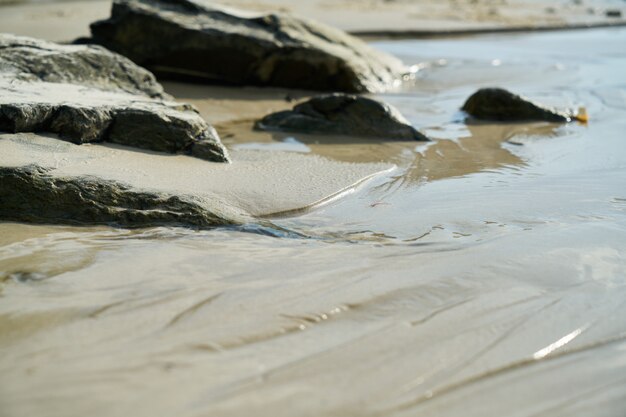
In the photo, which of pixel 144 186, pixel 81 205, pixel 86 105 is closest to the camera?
pixel 81 205

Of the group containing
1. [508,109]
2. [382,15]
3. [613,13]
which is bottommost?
[508,109]

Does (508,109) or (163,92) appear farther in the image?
(508,109)

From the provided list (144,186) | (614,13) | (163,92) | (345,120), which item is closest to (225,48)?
(163,92)

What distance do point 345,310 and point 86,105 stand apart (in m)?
2.04

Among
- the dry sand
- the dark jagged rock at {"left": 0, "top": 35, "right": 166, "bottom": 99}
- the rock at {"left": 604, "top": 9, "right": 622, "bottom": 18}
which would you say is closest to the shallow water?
the dark jagged rock at {"left": 0, "top": 35, "right": 166, "bottom": 99}

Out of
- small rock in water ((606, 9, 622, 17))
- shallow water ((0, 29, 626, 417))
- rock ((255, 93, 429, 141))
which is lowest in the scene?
shallow water ((0, 29, 626, 417))

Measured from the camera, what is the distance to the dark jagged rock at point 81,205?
10.5ft

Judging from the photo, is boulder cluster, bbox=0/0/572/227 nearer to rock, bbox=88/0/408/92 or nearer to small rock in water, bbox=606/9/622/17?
rock, bbox=88/0/408/92

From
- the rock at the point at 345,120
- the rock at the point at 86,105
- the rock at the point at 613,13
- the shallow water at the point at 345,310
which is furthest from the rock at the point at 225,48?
the rock at the point at 613,13

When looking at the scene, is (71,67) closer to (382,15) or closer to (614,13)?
(382,15)

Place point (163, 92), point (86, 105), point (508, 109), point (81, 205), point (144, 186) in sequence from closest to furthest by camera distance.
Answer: point (81, 205), point (144, 186), point (86, 105), point (163, 92), point (508, 109)

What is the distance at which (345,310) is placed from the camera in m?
2.52

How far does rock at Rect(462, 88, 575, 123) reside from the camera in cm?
571

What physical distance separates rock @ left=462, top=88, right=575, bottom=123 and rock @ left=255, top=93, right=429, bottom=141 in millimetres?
872
